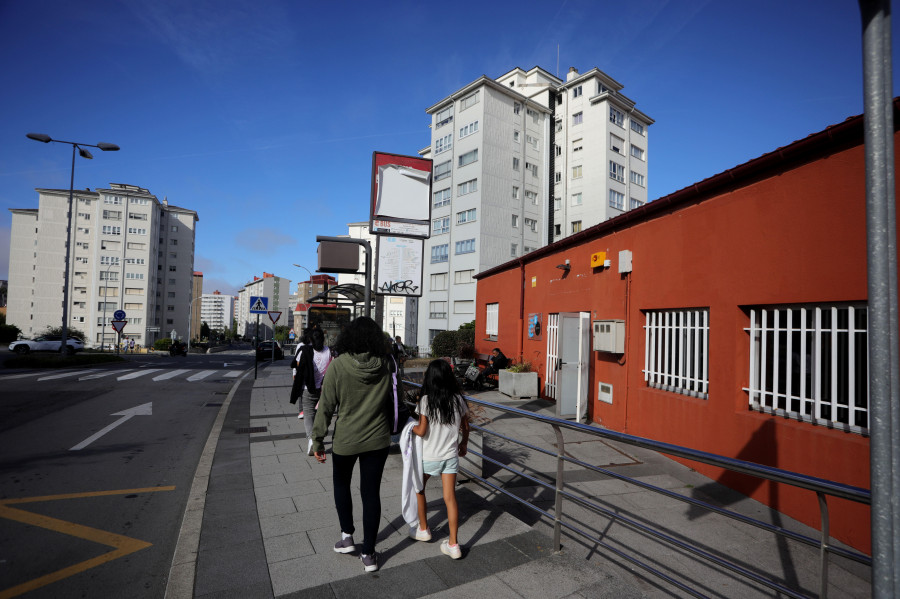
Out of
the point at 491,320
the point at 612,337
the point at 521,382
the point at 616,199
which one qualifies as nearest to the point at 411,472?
the point at 612,337

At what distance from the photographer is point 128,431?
8453mm

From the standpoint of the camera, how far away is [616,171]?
41.4 metres

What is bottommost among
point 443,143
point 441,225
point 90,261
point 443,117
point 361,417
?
point 361,417

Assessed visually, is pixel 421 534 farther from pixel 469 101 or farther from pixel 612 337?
pixel 469 101

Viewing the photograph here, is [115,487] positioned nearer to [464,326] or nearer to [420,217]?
[420,217]


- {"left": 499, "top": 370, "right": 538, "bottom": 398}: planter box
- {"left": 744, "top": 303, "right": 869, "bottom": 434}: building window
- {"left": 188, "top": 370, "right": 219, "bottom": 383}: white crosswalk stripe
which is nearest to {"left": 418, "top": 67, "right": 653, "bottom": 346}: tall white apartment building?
{"left": 188, "top": 370, "right": 219, "bottom": 383}: white crosswalk stripe

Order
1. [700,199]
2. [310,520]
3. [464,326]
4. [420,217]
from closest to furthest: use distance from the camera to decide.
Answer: [310,520]
[700,199]
[420,217]
[464,326]

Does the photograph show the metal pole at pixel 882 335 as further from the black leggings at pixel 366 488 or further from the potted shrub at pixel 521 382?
the potted shrub at pixel 521 382

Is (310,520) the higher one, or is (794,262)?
(794,262)

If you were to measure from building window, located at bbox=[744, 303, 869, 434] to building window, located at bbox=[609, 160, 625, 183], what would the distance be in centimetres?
3758

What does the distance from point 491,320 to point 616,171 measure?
98.3 ft

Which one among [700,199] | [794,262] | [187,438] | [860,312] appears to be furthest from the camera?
[187,438]

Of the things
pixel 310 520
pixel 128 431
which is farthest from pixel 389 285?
pixel 128 431

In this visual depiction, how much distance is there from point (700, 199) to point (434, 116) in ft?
133
